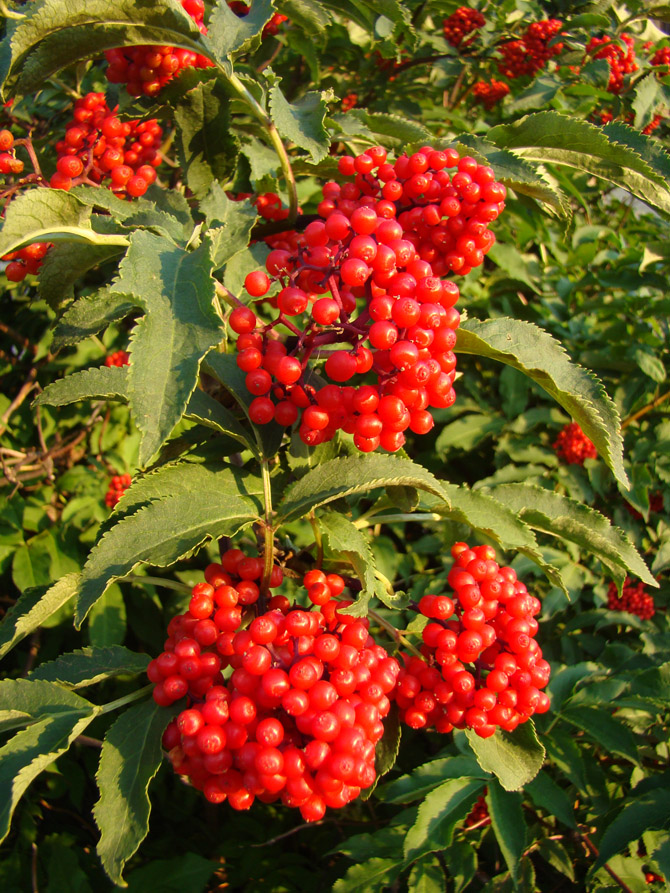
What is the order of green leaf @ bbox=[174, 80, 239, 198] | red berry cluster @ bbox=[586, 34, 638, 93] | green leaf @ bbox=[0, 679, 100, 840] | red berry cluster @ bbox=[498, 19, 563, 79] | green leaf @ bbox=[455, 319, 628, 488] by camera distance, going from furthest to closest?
red berry cluster @ bbox=[498, 19, 563, 79] → red berry cluster @ bbox=[586, 34, 638, 93] → green leaf @ bbox=[174, 80, 239, 198] → green leaf @ bbox=[455, 319, 628, 488] → green leaf @ bbox=[0, 679, 100, 840]

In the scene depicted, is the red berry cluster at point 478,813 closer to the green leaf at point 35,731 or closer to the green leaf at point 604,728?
the green leaf at point 604,728

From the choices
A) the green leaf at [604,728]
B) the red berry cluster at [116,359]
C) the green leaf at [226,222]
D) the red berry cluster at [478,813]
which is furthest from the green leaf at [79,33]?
the red berry cluster at [478,813]

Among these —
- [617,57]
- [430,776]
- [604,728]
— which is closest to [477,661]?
[430,776]

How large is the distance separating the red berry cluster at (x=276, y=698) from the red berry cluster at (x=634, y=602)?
77.5 inches

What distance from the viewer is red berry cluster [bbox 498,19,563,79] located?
3.31 meters

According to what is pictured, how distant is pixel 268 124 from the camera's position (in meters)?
1.60

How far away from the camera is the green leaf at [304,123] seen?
4.58 feet

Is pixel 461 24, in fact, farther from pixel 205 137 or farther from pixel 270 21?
pixel 205 137

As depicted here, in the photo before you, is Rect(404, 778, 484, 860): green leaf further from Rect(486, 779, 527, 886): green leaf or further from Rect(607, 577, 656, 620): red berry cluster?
Rect(607, 577, 656, 620): red berry cluster

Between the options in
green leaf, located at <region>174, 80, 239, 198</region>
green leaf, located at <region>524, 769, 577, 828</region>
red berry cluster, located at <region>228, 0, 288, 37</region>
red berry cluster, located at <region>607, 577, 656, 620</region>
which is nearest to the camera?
green leaf, located at <region>174, 80, 239, 198</region>

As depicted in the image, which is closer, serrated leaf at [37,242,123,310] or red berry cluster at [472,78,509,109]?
serrated leaf at [37,242,123,310]

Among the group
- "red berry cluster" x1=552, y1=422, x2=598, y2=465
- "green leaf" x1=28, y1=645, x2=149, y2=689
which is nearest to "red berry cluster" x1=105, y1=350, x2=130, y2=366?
Answer: "green leaf" x1=28, y1=645, x2=149, y2=689

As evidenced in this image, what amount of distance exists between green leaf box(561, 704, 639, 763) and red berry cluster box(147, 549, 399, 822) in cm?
99

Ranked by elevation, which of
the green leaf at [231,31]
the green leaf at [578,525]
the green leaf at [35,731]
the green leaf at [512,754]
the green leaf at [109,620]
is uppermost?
the green leaf at [231,31]
